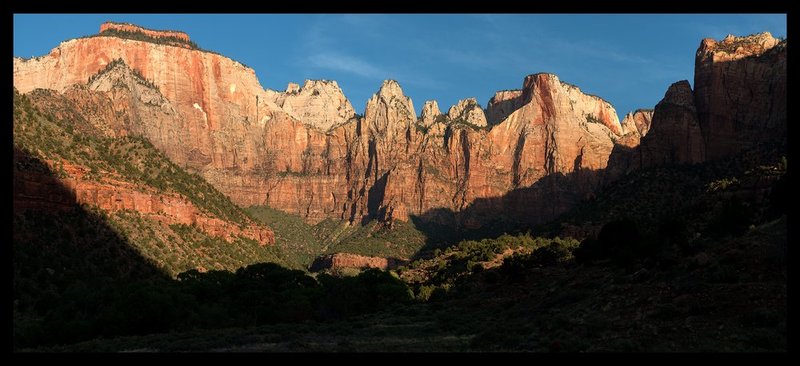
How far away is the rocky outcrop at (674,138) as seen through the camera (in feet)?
444

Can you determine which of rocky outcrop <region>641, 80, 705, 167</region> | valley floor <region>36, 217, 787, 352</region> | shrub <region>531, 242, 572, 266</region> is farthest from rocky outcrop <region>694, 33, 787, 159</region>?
valley floor <region>36, 217, 787, 352</region>

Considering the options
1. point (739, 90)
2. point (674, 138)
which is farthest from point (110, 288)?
point (739, 90)

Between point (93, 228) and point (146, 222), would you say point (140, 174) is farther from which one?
point (93, 228)

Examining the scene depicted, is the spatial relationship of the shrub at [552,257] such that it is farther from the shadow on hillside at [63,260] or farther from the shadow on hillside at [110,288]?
the shadow on hillside at [63,260]

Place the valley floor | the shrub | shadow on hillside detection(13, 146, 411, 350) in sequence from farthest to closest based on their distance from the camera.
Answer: the shrub → shadow on hillside detection(13, 146, 411, 350) → the valley floor

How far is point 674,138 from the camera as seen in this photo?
13825 cm

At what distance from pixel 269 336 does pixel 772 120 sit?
120m

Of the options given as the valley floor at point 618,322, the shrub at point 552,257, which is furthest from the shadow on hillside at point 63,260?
the shrub at point 552,257

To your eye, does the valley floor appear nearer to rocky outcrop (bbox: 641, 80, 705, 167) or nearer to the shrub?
the shrub

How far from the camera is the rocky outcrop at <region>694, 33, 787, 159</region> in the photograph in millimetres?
135000

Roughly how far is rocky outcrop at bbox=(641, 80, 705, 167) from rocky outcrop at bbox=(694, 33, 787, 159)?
2.71 metres
